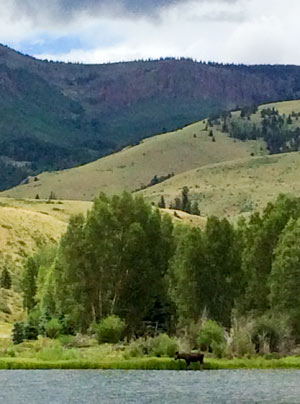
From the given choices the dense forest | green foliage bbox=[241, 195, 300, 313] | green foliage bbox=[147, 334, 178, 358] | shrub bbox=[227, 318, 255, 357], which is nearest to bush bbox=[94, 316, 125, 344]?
the dense forest

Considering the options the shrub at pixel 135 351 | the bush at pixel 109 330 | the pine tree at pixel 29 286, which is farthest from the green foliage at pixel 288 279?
the pine tree at pixel 29 286

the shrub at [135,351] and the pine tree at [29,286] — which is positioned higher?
the pine tree at [29,286]

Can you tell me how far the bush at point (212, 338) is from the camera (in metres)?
68.6

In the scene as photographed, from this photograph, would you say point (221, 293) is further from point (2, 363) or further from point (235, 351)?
point (2, 363)

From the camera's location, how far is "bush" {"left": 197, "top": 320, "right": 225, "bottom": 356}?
6856cm

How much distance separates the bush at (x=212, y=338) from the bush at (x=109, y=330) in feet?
26.6

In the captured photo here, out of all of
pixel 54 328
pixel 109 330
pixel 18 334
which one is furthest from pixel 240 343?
pixel 18 334

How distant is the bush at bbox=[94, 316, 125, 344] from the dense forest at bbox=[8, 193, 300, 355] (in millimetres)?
149

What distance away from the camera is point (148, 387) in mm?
50125

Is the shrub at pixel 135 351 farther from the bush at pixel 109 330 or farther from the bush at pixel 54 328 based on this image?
the bush at pixel 54 328

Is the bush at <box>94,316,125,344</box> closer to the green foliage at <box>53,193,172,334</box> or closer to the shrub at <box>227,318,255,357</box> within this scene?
the green foliage at <box>53,193,172,334</box>

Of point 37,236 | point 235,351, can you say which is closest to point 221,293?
point 235,351

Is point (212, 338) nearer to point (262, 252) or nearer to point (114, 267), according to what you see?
point (262, 252)

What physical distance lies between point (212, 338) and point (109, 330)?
9768mm
